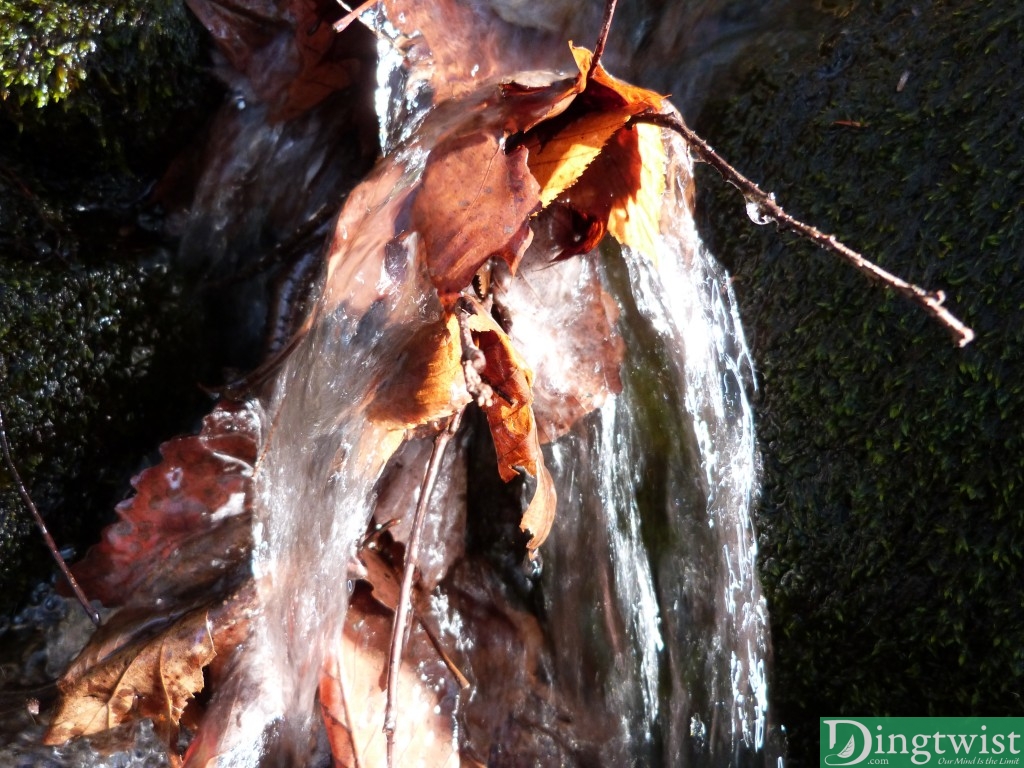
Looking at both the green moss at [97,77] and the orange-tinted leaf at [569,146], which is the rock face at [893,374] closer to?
the orange-tinted leaf at [569,146]

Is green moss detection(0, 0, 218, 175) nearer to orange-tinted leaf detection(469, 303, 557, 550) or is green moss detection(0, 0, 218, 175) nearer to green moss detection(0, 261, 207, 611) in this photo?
green moss detection(0, 261, 207, 611)

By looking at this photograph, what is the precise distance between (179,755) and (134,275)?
1.24 metres

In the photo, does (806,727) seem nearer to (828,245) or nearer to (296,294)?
(828,245)

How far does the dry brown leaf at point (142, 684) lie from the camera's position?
5.70 feet

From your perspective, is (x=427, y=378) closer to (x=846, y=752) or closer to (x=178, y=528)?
(x=178, y=528)

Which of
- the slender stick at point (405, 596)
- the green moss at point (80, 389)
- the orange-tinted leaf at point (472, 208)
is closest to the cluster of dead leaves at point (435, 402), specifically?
the orange-tinted leaf at point (472, 208)

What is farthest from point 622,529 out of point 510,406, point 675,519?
point 510,406

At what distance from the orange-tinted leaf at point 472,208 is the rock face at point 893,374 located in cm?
69

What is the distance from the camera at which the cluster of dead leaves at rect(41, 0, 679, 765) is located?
138cm

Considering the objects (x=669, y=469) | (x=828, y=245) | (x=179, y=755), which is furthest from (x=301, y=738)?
(x=828, y=245)

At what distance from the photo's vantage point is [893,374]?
1.58m

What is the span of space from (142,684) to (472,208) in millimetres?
1239

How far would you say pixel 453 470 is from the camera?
2018mm

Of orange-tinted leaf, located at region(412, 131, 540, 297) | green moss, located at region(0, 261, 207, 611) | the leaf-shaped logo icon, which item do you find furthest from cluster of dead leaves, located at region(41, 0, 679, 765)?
the leaf-shaped logo icon
